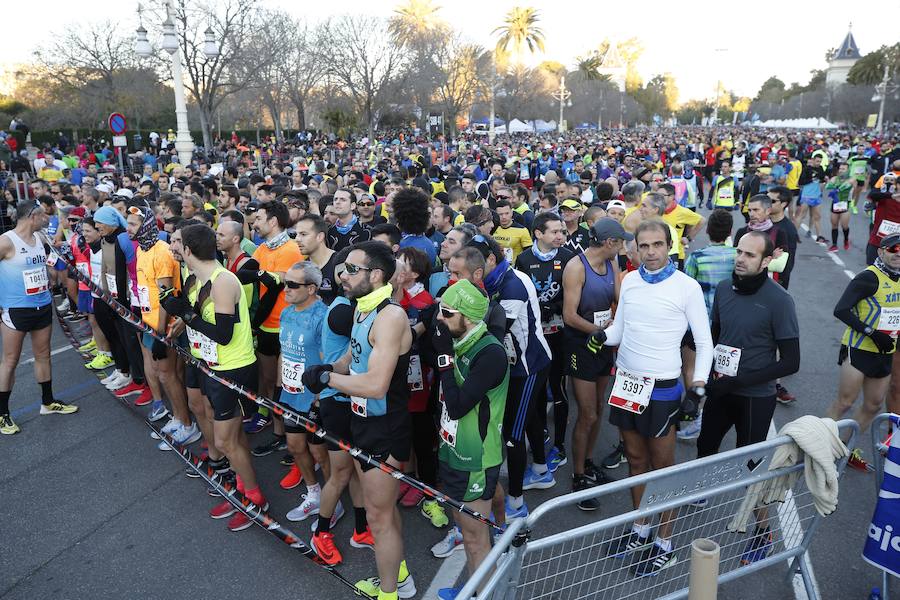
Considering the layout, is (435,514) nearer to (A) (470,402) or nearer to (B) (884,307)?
(A) (470,402)

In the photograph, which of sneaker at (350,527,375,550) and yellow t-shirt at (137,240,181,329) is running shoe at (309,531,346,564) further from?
yellow t-shirt at (137,240,181,329)

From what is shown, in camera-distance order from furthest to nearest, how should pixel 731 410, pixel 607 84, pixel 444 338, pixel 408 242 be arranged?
pixel 607 84 → pixel 408 242 → pixel 731 410 → pixel 444 338

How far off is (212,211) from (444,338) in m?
6.42

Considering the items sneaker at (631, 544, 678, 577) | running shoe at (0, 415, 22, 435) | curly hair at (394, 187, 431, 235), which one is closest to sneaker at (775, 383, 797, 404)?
sneaker at (631, 544, 678, 577)

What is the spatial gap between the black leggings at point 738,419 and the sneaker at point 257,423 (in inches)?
156

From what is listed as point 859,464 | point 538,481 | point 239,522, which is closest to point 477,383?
Answer: point 538,481

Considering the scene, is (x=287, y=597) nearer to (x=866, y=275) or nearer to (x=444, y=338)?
(x=444, y=338)

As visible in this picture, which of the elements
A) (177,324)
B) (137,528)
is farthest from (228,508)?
(177,324)

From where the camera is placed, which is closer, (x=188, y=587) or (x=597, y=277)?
(x=188, y=587)

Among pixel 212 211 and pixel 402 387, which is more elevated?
pixel 212 211

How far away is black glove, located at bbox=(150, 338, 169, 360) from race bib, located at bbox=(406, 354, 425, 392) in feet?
7.99

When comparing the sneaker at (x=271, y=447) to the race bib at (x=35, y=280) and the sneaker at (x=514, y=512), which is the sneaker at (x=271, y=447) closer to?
the sneaker at (x=514, y=512)

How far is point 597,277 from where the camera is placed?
14.6ft

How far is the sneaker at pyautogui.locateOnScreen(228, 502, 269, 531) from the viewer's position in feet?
13.8
